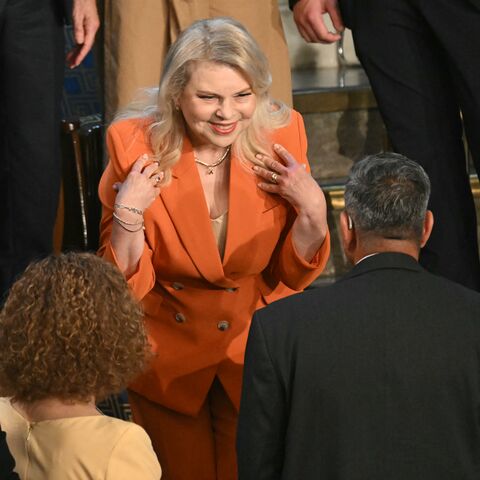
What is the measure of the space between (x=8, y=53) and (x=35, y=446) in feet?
5.98

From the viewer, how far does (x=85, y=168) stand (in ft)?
14.7

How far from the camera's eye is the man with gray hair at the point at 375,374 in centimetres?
236

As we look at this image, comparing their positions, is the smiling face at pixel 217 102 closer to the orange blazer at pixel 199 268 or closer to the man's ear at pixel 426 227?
the orange blazer at pixel 199 268

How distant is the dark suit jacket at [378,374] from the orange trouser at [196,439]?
0.85 metres

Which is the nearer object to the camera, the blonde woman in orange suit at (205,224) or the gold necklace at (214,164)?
the blonde woman in orange suit at (205,224)

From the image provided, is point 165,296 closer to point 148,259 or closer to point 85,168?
point 148,259

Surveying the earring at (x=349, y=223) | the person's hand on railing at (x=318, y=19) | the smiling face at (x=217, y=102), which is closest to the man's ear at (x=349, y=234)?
the earring at (x=349, y=223)

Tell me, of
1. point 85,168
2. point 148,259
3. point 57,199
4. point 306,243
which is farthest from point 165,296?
point 85,168

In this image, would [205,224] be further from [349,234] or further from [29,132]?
[29,132]

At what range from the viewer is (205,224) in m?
3.12

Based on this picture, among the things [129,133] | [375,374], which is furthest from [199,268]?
[375,374]

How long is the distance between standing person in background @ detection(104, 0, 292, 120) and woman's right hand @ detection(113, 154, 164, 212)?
2.92 ft

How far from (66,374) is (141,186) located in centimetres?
89

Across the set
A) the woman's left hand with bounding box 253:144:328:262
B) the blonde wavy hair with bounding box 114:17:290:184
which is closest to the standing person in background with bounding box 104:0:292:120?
the blonde wavy hair with bounding box 114:17:290:184
